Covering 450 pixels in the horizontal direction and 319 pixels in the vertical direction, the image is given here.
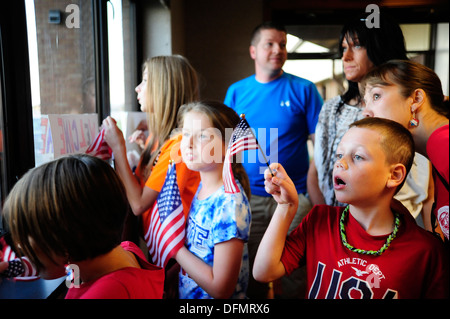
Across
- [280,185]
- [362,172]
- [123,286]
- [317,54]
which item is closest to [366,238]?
[362,172]

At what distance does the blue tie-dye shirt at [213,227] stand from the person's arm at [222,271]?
22 mm

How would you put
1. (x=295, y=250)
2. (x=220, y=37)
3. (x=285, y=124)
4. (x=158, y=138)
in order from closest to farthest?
(x=295, y=250) < (x=158, y=138) < (x=285, y=124) < (x=220, y=37)

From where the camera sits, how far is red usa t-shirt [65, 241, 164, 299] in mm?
796

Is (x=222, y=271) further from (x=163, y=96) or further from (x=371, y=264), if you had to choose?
(x=163, y=96)

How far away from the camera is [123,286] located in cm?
81

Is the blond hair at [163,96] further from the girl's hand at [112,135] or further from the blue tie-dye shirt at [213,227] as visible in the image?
the blue tie-dye shirt at [213,227]

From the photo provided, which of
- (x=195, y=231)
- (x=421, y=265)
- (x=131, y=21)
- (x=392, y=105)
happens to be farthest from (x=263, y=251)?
(x=131, y=21)

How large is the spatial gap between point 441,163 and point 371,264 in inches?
12.1

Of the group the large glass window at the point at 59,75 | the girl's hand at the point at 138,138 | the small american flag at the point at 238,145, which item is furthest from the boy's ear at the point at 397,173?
the girl's hand at the point at 138,138

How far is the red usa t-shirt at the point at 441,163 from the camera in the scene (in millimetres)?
989

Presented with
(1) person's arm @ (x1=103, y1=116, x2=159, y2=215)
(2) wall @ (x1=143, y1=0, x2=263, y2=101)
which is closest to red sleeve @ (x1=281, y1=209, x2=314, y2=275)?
(1) person's arm @ (x1=103, y1=116, x2=159, y2=215)

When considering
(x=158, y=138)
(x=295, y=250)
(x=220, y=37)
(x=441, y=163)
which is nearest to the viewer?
(x=441, y=163)

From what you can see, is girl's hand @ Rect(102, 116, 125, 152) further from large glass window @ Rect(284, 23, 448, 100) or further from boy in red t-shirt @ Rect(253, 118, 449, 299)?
large glass window @ Rect(284, 23, 448, 100)
